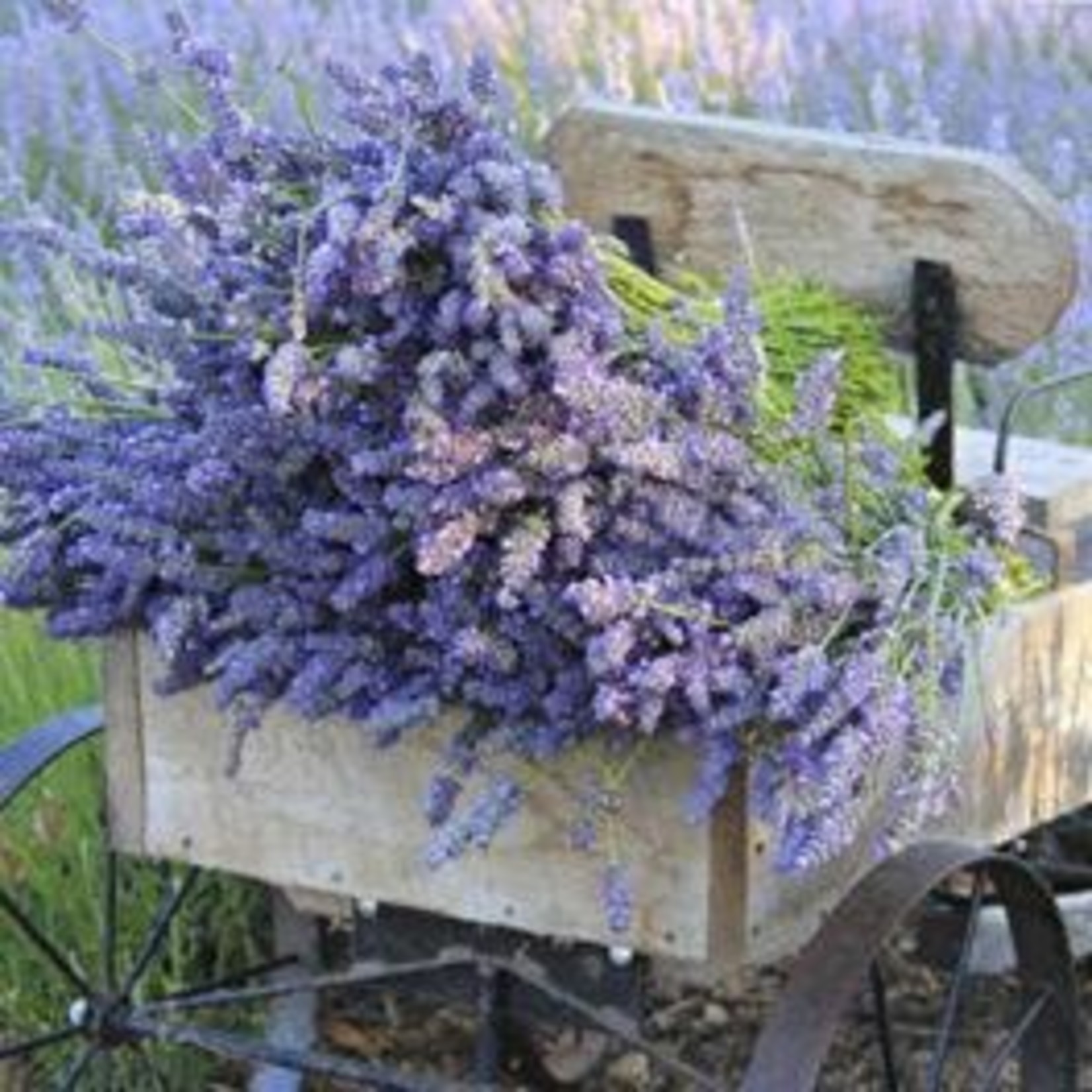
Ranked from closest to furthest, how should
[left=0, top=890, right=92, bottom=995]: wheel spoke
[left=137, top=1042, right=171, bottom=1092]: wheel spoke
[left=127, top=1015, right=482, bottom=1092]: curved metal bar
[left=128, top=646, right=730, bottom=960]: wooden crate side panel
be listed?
[left=128, top=646, right=730, bottom=960]: wooden crate side panel
[left=127, top=1015, right=482, bottom=1092]: curved metal bar
[left=0, top=890, right=92, bottom=995]: wheel spoke
[left=137, top=1042, right=171, bottom=1092]: wheel spoke

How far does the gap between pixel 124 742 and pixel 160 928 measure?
0.31 meters

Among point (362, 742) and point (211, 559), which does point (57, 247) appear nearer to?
point (211, 559)

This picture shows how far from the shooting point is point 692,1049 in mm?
3854

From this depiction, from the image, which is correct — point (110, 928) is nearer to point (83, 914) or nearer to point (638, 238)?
point (83, 914)

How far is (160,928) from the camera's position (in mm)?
3227

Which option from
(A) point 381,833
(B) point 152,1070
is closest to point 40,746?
(A) point 381,833

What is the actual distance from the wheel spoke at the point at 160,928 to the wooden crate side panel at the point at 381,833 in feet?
0.68

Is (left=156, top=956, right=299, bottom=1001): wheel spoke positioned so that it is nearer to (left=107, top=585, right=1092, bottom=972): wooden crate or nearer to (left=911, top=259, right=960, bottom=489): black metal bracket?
(left=107, top=585, right=1092, bottom=972): wooden crate

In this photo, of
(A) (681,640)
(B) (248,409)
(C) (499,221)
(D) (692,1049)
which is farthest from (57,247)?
(D) (692,1049)

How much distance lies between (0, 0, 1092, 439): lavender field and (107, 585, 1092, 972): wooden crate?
7.17 ft

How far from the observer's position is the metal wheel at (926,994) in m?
2.62

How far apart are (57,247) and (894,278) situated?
0.81 metres

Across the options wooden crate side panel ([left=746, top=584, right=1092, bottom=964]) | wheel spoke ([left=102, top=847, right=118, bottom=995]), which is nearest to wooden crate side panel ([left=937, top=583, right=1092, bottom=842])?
wooden crate side panel ([left=746, top=584, right=1092, bottom=964])

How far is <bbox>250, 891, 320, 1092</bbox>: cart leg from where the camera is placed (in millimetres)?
3434
